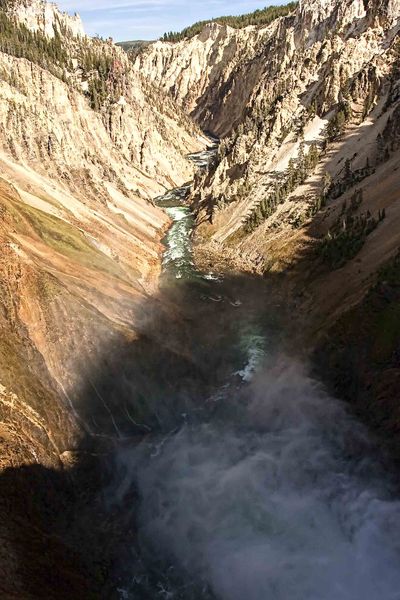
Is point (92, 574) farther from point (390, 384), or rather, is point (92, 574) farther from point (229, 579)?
point (390, 384)

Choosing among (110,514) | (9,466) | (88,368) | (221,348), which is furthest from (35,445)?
(221,348)

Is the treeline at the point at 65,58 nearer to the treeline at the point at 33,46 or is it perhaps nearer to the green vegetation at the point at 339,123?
the treeline at the point at 33,46

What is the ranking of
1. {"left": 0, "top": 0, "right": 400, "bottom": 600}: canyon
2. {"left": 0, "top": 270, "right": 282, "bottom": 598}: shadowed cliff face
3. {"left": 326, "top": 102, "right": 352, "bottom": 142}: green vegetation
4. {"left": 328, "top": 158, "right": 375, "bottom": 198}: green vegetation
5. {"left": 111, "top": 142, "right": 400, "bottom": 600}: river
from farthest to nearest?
{"left": 326, "top": 102, "right": 352, "bottom": 142}: green vegetation → {"left": 328, "top": 158, "right": 375, "bottom": 198}: green vegetation → {"left": 0, "top": 0, "right": 400, "bottom": 600}: canyon → {"left": 111, "top": 142, "right": 400, "bottom": 600}: river → {"left": 0, "top": 270, "right": 282, "bottom": 598}: shadowed cliff face

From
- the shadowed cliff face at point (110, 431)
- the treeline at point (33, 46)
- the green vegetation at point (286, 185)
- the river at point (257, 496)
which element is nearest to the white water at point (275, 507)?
the river at point (257, 496)

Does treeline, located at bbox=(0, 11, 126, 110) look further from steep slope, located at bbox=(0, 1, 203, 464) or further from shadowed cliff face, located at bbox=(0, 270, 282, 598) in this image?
shadowed cliff face, located at bbox=(0, 270, 282, 598)

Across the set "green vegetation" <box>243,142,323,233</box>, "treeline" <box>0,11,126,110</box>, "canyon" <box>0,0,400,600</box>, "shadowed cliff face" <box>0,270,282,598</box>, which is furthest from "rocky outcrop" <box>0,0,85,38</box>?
"shadowed cliff face" <box>0,270,282,598</box>

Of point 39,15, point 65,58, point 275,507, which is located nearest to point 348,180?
point 275,507
